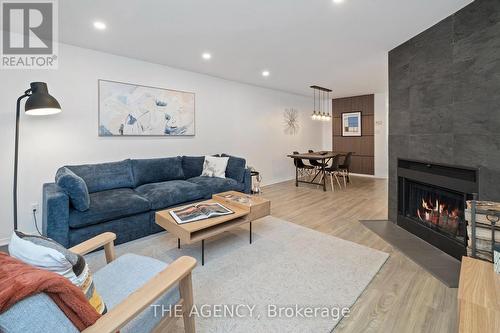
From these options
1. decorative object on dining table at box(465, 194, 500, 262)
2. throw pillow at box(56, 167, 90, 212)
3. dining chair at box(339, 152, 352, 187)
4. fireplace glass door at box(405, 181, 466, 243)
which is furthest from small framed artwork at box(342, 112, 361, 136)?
throw pillow at box(56, 167, 90, 212)

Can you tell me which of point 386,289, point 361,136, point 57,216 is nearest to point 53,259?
point 57,216

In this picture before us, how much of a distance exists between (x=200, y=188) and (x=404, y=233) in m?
2.73

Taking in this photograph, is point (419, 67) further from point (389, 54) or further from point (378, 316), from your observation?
point (378, 316)

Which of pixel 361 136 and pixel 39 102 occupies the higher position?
pixel 361 136

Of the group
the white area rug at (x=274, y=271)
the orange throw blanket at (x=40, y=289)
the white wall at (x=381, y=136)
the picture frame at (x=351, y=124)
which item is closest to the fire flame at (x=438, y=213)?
the white area rug at (x=274, y=271)

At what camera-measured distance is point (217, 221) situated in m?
2.34

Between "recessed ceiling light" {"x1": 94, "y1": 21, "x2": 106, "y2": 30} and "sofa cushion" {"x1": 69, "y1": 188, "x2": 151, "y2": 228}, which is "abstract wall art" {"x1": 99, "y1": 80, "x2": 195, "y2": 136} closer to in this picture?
"recessed ceiling light" {"x1": 94, "y1": 21, "x2": 106, "y2": 30}

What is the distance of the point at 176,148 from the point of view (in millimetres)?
4352

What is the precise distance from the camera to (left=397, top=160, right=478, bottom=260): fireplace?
7.59ft

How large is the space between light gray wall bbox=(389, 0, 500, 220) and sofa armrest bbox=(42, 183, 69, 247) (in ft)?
12.6

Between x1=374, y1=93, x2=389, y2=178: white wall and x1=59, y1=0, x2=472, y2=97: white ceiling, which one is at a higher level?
x1=59, y1=0, x2=472, y2=97: white ceiling

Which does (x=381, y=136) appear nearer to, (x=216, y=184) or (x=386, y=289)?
(x=216, y=184)

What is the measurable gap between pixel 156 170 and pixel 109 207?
3.86 ft

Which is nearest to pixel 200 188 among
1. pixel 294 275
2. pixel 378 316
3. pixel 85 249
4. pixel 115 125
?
pixel 115 125
